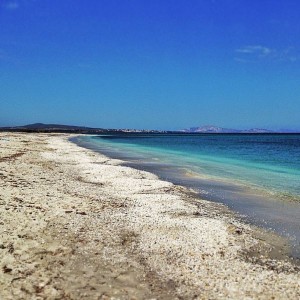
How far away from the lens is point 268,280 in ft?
21.3

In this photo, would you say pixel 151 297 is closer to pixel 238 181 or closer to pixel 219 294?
pixel 219 294

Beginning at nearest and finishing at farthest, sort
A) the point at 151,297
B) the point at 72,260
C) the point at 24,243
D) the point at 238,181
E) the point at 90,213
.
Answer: the point at 151,297 → the point at 72,260 → the point at 24,243 → the point at 90,213 → the point at 238,181

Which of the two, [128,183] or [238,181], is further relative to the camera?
[238,181]

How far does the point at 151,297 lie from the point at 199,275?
1.21 m

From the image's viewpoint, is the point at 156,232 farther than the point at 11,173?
No

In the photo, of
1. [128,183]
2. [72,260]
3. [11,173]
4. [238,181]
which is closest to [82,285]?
[72,260]

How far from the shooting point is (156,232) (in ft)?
30.0

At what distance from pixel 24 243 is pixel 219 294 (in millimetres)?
4477

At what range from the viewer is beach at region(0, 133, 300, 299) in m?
6.09

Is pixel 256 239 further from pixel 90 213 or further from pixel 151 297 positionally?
pixel 90 213

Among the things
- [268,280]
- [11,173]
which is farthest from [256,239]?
[11,173]

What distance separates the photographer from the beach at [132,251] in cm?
609

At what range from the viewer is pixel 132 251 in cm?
779

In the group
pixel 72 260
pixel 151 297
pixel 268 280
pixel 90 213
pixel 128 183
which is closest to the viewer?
pixel 151 297
